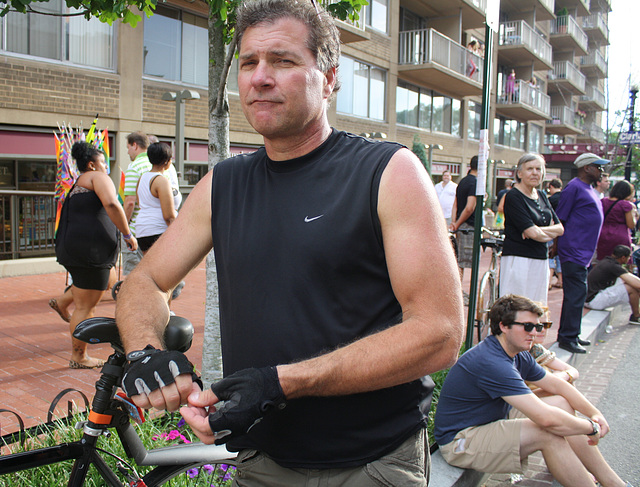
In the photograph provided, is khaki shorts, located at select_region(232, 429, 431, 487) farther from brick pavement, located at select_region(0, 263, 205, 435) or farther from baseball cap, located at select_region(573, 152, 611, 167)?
baseball cap, located at select_region(573, 152, 611, 167)

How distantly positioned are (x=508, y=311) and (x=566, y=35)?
4187 centimetres

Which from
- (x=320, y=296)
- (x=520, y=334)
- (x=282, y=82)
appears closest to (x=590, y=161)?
(x=520, y=334)

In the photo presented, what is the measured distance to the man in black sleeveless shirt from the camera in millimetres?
1367

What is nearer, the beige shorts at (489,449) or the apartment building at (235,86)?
the beige shorts at (489,449)

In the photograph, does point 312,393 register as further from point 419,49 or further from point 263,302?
point 419,49

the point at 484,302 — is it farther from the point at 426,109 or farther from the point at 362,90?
the point at 426,109

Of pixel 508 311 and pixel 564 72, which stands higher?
pixel 564 72

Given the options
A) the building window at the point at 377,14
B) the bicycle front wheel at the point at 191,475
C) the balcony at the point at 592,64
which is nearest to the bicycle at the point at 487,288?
the bicycle front wheel at the point at 191,475

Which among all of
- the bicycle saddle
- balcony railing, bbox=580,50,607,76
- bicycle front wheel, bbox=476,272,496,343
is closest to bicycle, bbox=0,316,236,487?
the bicycle saddle

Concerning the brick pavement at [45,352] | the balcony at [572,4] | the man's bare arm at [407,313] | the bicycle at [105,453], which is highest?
the balcony at [572,4]

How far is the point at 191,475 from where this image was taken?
2.36 meters

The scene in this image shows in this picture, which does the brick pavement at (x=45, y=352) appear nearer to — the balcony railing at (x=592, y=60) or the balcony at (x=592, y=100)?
the balcony railing at (x=592, y=60)

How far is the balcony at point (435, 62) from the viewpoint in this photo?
21750mm

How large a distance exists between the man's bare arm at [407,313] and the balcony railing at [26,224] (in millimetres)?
9915
